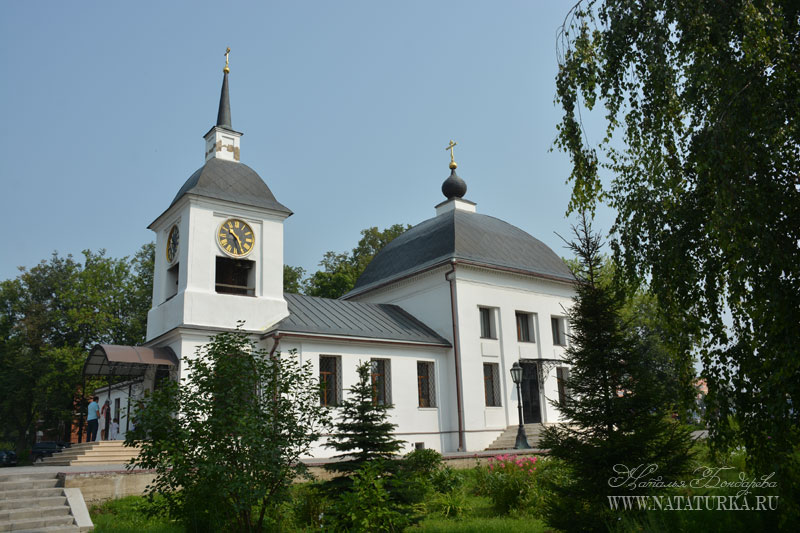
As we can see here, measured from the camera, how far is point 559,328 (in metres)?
28.0

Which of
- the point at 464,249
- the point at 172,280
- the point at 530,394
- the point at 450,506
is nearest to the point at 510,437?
the point at 530,394

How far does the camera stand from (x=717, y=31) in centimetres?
652

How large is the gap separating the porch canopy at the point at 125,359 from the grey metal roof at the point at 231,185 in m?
5.27

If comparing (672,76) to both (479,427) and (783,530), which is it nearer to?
(783,530)

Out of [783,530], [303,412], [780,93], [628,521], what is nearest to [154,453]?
[303,412]

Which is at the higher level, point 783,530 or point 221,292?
point 221,292

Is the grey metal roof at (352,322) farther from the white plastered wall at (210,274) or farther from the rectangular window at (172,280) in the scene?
the rectangular window at (172,280)

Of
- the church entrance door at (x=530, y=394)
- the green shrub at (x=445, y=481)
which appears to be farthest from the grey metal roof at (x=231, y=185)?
the green shrub at (x=445, y=481)

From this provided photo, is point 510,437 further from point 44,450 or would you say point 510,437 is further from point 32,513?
point 44,450

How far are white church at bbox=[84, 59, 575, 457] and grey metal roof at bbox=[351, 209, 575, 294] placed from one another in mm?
99

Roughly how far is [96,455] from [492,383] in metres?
14.4

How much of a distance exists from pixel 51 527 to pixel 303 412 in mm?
5459

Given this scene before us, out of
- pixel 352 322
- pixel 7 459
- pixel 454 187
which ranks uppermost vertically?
pixel 454 187

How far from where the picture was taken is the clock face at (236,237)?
2094 cm
